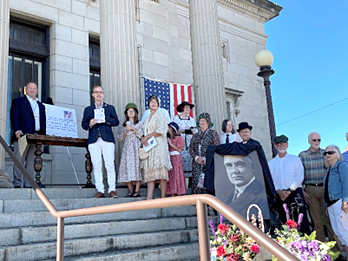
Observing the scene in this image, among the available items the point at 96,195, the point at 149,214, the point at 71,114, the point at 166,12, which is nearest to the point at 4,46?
the point at 71,114

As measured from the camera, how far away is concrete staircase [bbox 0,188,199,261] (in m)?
4.71

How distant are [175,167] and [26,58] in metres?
5.94

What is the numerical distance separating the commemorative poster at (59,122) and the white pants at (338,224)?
5.44 m

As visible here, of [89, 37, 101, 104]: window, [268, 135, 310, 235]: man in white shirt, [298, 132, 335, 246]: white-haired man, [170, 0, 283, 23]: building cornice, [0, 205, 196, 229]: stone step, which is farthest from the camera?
[170, 0, 283, 23]: building cornice

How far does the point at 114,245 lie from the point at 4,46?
4.67 metres

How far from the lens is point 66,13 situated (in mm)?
11672

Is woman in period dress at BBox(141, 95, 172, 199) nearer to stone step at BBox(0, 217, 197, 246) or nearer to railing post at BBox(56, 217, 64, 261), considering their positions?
stone step at BBox(0, 217, 197, 246)

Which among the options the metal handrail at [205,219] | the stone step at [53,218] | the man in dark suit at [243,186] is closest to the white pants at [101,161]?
the stone step at [53,218]

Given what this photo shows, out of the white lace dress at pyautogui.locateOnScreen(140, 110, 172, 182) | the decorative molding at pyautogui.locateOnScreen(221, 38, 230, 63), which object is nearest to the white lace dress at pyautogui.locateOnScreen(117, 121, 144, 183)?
the white lace dress at pyautogui.locateOnScreen(140, 110, 172, 182)

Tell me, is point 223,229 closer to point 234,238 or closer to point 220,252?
point 234,238

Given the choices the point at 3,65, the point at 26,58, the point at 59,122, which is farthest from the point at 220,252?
the point at 26,58

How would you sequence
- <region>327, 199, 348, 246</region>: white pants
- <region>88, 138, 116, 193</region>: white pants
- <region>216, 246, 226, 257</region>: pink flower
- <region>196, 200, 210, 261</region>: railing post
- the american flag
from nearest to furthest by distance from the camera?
<region>196, 200, 210, 261</region>: railing post
<region>216, 246, 226, 257</region>: pink flower
<region>327, 199, 348, 246</region>: white pants
<region>88, 138, 116, 193</region>: white pants
the american flag

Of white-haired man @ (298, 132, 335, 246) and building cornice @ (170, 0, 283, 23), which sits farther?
building cornice @ (170, 0, 283, 23)

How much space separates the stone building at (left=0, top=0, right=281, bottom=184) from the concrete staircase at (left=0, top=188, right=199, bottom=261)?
169cm
